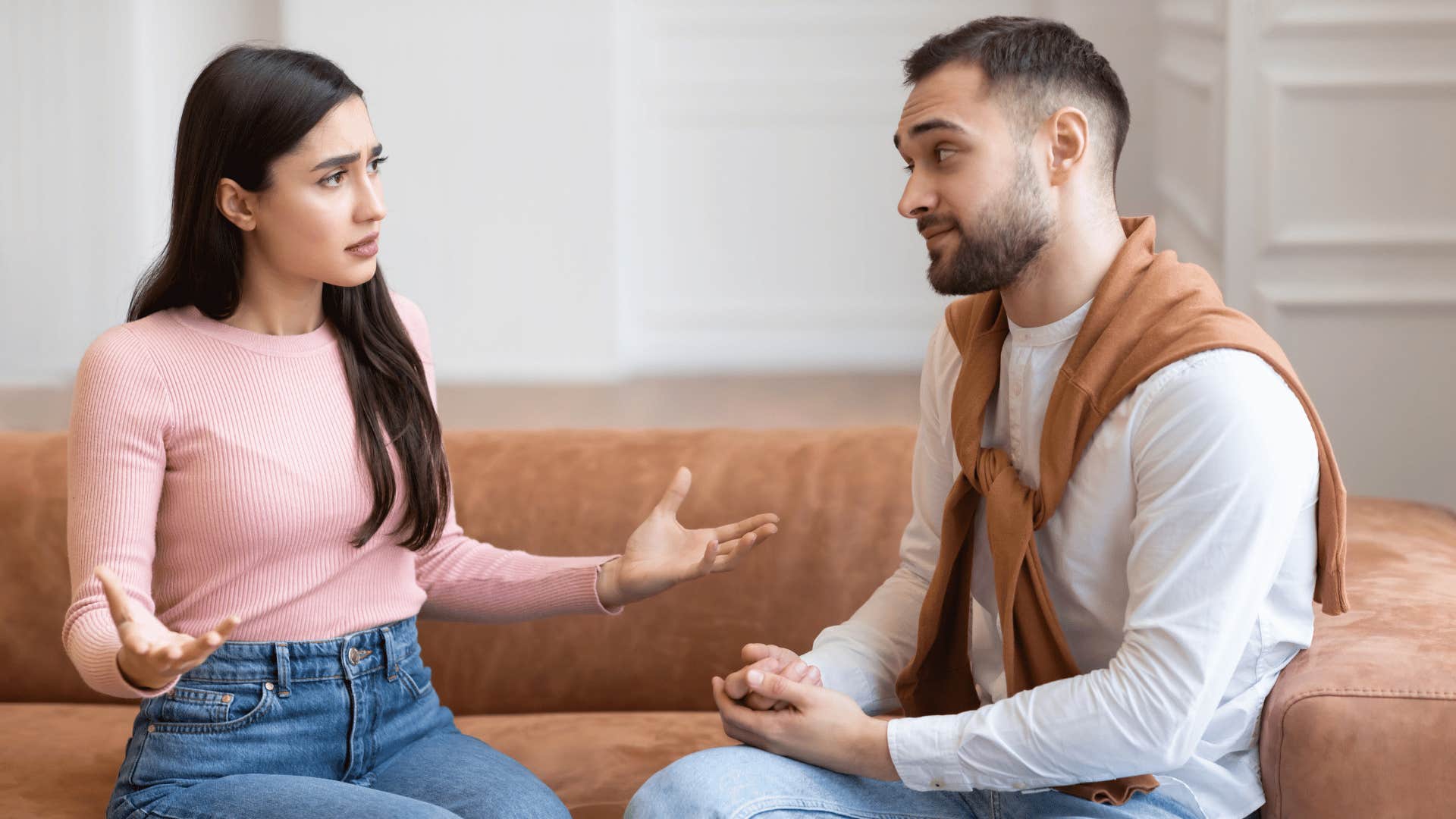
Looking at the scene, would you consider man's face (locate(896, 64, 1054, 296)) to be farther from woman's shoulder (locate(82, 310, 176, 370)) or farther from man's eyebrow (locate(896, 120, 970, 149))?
woman's shoulder (locate(82, 310, 176, 370))

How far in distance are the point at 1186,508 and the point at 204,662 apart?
104 cm

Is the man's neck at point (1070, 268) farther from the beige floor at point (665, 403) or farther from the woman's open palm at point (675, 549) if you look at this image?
the beige floor at point (665, 403)

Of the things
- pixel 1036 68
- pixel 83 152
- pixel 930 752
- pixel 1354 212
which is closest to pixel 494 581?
pixel 930 752

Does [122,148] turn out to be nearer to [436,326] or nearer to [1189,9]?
[436,326]

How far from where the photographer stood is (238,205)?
162cm

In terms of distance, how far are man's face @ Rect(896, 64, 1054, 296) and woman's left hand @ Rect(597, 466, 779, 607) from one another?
0.40 metres

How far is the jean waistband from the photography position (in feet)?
5.16

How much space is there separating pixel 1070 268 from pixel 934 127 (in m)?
0.21

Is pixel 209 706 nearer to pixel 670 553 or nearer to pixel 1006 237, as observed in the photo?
pixel 670 553

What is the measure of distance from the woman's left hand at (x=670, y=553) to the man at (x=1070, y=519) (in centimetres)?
16

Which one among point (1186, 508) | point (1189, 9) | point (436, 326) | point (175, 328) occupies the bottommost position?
point (436, 326)

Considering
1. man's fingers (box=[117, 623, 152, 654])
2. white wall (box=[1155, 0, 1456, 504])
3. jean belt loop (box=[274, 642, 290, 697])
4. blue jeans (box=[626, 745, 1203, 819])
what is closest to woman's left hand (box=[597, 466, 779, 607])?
blue jeans (box=[626, 745, 1203, 819])

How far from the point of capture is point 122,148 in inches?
164

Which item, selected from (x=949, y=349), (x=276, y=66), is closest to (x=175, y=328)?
(x=276, y=66)
